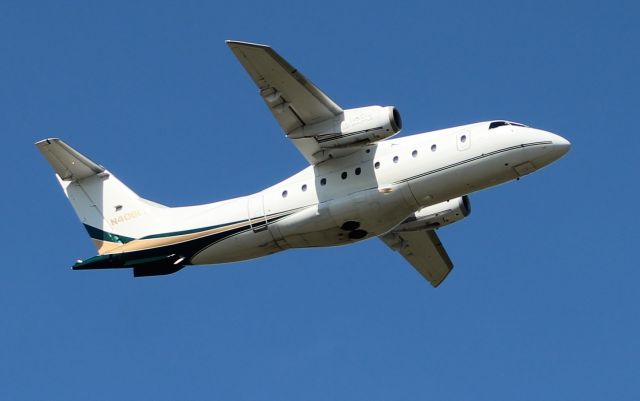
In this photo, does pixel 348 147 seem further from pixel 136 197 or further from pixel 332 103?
pixel 136 197

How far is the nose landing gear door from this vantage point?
2297 centimetres

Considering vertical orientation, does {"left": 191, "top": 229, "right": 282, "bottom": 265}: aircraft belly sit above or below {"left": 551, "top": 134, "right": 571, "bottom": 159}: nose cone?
below

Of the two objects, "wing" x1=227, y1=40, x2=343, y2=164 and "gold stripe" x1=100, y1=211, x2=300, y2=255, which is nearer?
"wing" x1=227, y1=40, x2=343, y2=164

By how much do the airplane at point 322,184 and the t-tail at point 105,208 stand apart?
0.03 meters

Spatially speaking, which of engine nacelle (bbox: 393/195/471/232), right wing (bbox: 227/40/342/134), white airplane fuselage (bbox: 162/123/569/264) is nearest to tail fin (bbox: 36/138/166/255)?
white airplane fuselage (bbox: 162/123/569/264)

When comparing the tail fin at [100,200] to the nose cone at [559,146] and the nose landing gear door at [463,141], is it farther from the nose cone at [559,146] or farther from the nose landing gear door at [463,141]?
the nose cone at [559,146]

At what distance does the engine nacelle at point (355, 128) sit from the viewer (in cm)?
2302

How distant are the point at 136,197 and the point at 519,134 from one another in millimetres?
9177

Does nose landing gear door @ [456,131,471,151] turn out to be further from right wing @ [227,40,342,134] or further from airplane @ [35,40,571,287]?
right wing @ [227,40,342,134]

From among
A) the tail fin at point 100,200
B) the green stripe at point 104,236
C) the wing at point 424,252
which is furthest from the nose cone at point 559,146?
the green stripe at point 104,236

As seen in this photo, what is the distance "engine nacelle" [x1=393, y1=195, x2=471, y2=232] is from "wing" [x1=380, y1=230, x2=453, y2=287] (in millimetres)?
1019

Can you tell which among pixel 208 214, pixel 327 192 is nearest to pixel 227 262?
pixel 208 214

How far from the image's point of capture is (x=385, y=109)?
23109 millimetres

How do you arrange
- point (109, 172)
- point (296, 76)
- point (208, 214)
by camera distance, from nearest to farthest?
1. point (296, 76)
2. point (208, 214)
3. point (109, 172)
